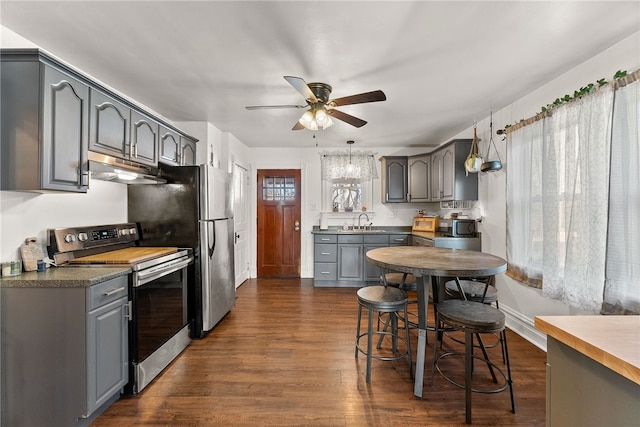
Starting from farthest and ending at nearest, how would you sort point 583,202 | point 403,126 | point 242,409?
point 403,126 < point 583,202 < point 242,409

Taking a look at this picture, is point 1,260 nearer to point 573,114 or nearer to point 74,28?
point 74,28

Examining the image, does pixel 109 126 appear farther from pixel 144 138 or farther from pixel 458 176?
pixel 458 176

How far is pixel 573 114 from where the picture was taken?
2.15 meters

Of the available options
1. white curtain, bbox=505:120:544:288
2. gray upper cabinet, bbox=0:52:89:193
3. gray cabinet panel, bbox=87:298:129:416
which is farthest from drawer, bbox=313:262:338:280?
gray upper cabinet, bbox=0:52:89:193

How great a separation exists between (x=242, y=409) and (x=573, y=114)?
10.8 ft

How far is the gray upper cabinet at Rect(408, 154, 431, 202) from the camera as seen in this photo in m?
4.42

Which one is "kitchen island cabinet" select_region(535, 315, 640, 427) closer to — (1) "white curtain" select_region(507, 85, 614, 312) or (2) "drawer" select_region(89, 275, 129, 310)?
(1) "white curtain" select_region(507, 85, 614, 312)

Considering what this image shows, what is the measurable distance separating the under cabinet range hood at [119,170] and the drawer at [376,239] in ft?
9.79

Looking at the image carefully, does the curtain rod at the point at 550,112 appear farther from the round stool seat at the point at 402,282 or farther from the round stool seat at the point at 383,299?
the round stool seat at the point at 383,299

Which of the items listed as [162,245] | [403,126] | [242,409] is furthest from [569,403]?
[403,126]

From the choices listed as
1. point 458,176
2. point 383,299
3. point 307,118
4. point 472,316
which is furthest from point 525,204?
point 307,118

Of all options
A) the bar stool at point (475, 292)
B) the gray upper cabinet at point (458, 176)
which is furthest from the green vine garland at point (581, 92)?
the bar stool at point (475, 292)

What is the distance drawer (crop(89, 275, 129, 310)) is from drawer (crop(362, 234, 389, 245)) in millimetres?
3308

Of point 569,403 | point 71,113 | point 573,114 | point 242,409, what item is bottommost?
point 242,409
